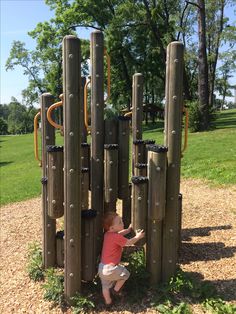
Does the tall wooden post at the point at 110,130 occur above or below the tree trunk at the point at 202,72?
below

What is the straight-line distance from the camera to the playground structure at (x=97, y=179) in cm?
371

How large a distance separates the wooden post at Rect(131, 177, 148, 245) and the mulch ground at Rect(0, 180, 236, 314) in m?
0.88

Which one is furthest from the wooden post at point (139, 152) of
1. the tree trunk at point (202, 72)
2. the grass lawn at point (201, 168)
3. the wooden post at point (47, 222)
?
the tree trunk at point (202, 72)

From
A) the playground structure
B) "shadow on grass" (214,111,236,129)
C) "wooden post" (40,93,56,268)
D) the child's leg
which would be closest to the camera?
the playground structure

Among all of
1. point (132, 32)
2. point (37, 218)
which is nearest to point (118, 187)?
point (37, 218)

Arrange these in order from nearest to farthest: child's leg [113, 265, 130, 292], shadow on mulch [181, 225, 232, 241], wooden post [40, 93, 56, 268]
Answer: child's leg [113, 265, 130, 292]
wooden post [40, 93, 56, 268]
shadow on mulch [181, 225, 232, 241]

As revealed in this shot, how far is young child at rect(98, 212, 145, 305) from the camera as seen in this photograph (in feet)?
12.9

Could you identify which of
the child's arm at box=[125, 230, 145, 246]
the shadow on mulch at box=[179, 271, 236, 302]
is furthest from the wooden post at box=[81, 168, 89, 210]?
the shadow on mulch at box=[179, 271, 236, 302]

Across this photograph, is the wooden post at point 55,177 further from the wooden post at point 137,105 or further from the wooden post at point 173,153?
the wooden post at point 137,105

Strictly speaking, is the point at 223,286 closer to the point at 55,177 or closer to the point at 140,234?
the point at 140,234

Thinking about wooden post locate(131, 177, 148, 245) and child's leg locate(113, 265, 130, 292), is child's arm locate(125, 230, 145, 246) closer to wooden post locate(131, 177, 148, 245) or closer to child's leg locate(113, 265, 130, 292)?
wooden post locate(131, 177, 148, 245)

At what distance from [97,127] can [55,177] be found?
86 cm

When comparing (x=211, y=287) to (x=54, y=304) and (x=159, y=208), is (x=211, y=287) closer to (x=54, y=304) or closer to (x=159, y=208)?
(x=159, y=208)

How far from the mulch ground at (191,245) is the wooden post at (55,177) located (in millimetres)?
1168
